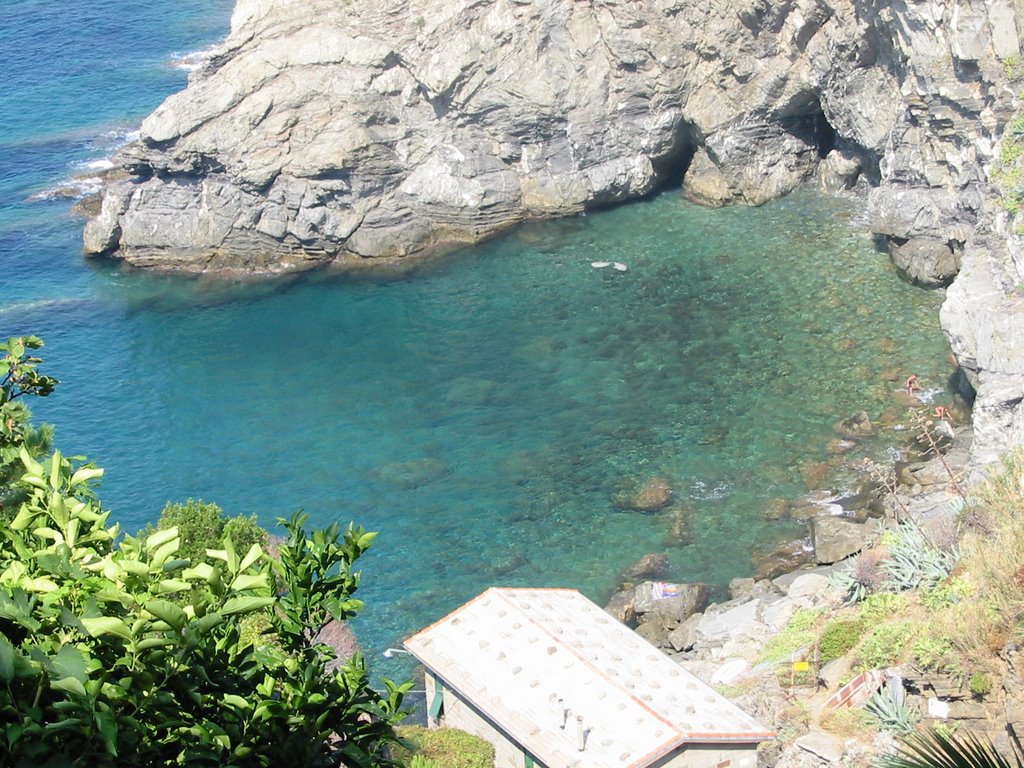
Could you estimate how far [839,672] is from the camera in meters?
31.6

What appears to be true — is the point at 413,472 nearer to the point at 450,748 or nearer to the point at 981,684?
the point at 450,748

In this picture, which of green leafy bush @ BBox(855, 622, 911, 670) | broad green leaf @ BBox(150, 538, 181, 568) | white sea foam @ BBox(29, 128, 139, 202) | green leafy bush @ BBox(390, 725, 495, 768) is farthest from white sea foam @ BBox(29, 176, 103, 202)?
broad green leaf @ BBox(150, 538, 181, 568)

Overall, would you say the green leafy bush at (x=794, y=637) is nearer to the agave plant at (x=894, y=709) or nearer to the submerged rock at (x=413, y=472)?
the agave plant at (x=894, y=709)

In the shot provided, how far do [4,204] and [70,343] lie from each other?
81.0 ft

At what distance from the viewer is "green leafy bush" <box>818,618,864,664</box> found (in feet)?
108

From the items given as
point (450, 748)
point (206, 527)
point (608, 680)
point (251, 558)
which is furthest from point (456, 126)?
point (251, 558)

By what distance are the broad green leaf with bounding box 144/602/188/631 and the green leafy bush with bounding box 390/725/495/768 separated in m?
19.4

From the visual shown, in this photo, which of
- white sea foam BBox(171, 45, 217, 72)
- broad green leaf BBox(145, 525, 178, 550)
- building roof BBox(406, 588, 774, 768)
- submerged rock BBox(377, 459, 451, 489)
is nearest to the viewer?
broad green leaf BBox(145, 525, 178, 550)

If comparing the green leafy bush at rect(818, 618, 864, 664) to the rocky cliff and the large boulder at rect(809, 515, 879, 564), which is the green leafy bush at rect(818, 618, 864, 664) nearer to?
the large boulder at rect(809, 515, 879, 564)

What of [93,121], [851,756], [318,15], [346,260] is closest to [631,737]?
[851,756]

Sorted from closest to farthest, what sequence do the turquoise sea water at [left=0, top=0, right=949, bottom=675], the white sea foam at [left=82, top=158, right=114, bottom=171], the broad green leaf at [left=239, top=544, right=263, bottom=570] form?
the broad green leaf at [left=239, top=544, right=263, bottom=570] < the turquoise sea water at [left=0, top=0, right=949, bottom=675] < the white sea foam at [left=82, top=158, right=114, bottom=171]

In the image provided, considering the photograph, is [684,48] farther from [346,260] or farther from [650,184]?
[346,260]

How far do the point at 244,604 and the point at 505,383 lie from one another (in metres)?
47.9

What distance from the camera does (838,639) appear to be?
33094mm
